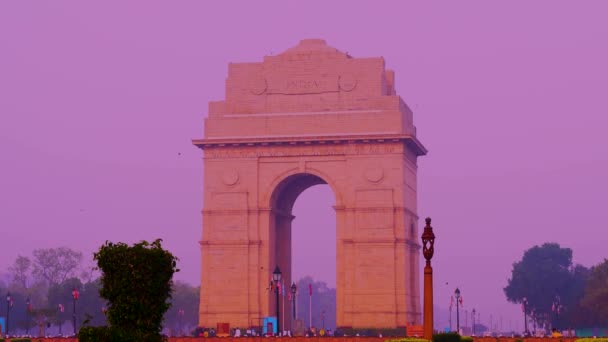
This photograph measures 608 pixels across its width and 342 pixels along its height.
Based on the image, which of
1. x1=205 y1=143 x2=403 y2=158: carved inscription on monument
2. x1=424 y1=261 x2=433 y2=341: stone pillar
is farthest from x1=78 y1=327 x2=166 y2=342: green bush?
x1=205 y1=143 x2=403 y2=158: carved inscription on monument

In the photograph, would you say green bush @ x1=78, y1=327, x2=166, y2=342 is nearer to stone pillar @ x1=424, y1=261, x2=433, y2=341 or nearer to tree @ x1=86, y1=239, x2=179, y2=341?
tree @ x1=86, y1=239, x2=179, y2=341

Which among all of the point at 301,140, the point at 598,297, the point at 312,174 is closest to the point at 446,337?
the point at 301,140

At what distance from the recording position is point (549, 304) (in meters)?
136

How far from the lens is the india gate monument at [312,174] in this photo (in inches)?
2906

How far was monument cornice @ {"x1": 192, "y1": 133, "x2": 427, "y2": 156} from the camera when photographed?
73625 millimetres

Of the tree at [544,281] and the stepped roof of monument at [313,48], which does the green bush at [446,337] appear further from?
the tree at [544,281]

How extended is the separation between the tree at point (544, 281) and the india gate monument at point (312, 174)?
6299 cm

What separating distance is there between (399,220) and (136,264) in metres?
44.5

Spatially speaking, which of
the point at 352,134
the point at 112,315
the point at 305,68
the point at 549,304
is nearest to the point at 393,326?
the point at 352,134

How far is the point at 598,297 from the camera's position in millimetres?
109125

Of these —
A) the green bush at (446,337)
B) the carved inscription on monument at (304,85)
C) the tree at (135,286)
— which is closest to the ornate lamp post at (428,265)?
the tree at (135,286)

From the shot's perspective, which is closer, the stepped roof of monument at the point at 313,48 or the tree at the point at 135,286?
the tree at the point at 135,286

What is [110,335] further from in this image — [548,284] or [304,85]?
[548,284]

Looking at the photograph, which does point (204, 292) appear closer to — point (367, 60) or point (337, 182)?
point (337, 182)
